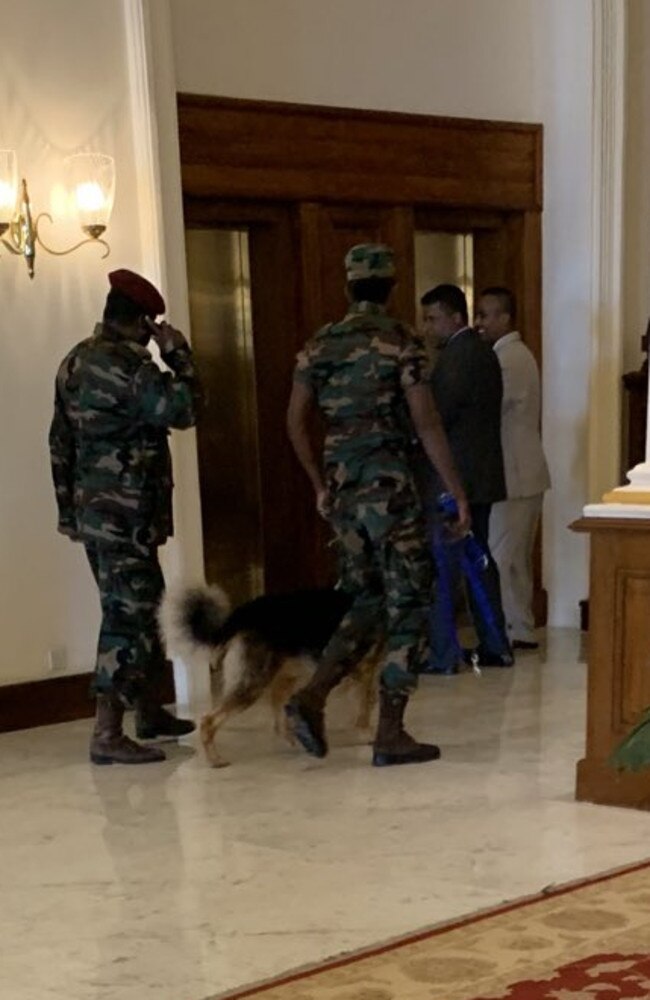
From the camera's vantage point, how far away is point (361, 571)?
4.11 metres

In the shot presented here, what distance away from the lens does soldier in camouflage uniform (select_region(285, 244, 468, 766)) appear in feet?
13.2

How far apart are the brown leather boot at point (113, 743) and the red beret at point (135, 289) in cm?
128

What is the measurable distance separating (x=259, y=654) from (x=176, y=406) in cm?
84

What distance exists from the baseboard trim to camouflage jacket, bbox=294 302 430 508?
1.42 m

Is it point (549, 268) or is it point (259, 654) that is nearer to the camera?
point (259, 654)

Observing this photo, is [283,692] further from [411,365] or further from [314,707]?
[411,365]

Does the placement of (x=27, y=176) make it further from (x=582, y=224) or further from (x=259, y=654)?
(x=582, y=224)

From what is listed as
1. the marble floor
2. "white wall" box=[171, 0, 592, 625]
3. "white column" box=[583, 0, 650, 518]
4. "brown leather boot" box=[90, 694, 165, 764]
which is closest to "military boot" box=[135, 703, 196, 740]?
the marble floor

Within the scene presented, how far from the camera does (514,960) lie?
2.65 m

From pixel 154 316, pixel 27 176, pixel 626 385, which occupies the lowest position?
pixel 626 385

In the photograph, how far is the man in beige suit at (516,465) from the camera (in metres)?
5.71

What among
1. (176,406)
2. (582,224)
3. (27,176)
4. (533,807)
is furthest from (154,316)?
(582,224)

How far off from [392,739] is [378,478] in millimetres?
837

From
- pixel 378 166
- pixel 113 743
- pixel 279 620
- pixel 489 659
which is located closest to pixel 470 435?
pixel 489 659
